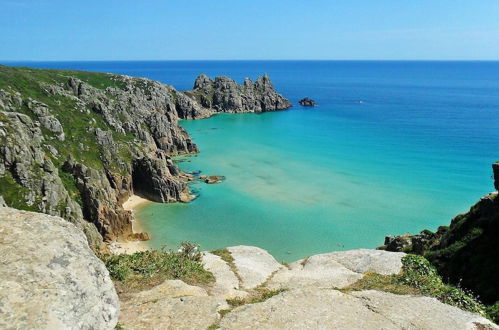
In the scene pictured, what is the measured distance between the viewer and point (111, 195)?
65.4 metres

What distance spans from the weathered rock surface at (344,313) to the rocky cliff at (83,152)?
3577 centimetres

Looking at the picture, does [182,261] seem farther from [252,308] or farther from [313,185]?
[313,185]

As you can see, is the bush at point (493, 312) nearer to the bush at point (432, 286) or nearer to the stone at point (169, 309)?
the bush at point (432, 286)

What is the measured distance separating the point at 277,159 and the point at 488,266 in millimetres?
71011

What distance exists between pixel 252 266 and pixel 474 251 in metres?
18.3

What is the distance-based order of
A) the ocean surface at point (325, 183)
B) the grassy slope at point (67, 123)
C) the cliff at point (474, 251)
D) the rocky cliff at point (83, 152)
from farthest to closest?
the grassy slope at point (67, 123), the ocean surface at point (325, 183), the rocky cliff at point (83, 152), the cliff at point (474, 251)

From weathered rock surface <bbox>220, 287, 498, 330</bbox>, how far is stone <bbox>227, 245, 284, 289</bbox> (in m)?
6.85

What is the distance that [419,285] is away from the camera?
82.6ft

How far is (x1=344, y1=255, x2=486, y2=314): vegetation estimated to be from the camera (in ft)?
75.0

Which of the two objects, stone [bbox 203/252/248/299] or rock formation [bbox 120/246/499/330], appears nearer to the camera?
rock formation [bbox 120/246/499/330]

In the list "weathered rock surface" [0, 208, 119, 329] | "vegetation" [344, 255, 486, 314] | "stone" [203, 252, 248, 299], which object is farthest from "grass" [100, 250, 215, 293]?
"vegetation" [344, 255, 486, 314]

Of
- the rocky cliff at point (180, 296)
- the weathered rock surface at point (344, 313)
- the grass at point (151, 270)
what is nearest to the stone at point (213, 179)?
the rocky cliff at point (180, 296)

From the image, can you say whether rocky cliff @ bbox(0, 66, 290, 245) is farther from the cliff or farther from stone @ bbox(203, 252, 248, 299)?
the cliff

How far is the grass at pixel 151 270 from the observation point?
2330 cm
